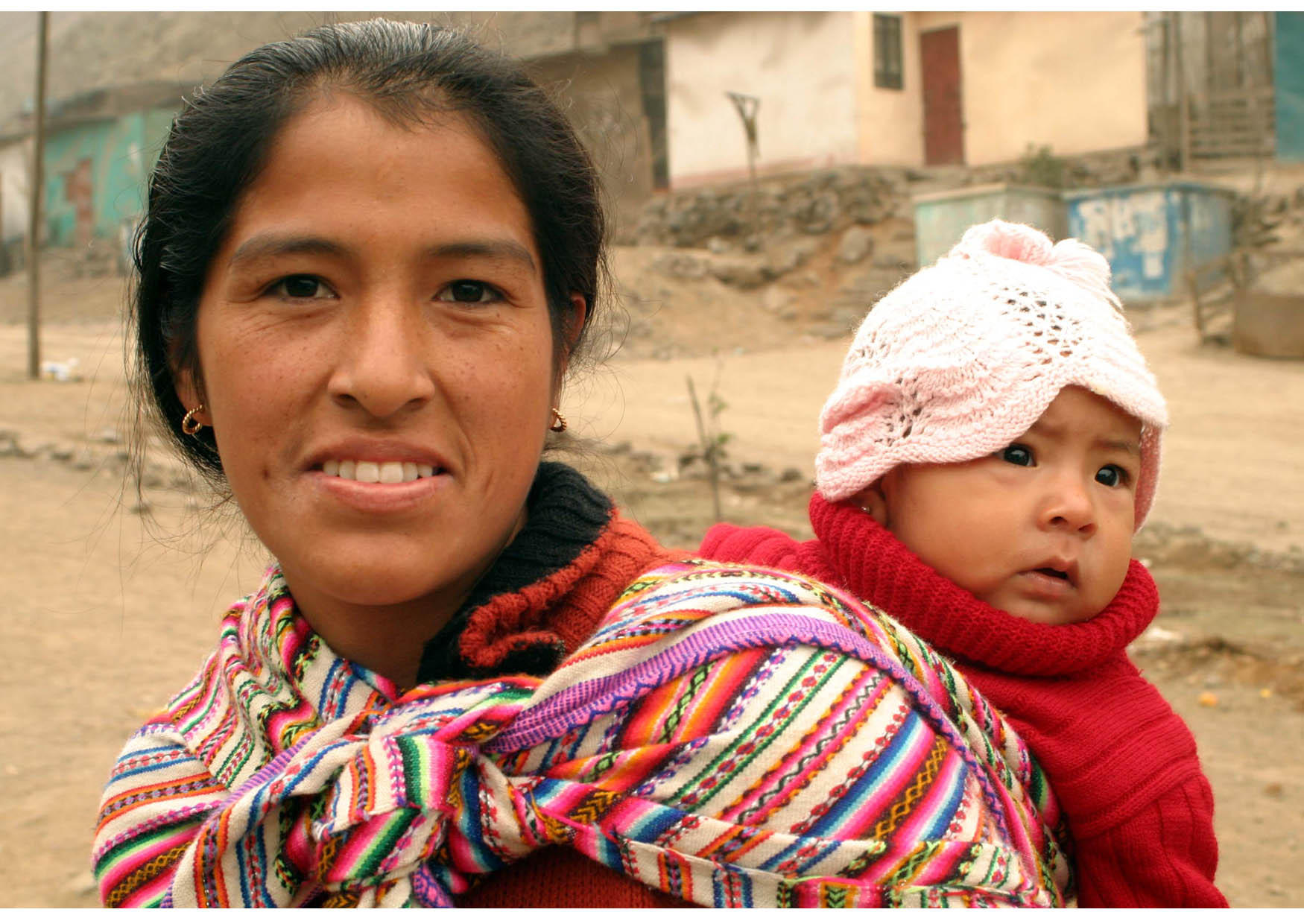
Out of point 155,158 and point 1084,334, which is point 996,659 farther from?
point 155,158

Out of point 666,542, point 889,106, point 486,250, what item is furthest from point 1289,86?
point 486,250

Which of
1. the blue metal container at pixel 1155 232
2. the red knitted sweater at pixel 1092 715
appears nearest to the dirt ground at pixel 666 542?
the red knitted sweater at pixel 1092 715

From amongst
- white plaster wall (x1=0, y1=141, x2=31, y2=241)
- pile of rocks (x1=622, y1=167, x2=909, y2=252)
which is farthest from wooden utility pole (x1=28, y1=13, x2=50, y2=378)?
white plaster wall (x1=0, y1=141, x2=31, y2=241)

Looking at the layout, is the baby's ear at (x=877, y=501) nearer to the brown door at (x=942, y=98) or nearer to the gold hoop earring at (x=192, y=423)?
the gold hoop earring at (x=192, y=423)

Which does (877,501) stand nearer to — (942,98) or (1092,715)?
(1092,715)

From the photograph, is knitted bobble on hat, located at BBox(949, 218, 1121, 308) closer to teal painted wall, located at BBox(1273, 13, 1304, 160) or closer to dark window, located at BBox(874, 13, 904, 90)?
teal painted wall, located at BBox(1273, 13, 1304, 160)

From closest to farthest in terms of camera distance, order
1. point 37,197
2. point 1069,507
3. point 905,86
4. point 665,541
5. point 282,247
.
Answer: point 282,247, point 1069,507, point 665,541, point 37,197, point 905,86

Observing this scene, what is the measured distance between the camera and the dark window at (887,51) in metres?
21.8

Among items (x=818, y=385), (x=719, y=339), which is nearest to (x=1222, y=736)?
(x=818, y=385)

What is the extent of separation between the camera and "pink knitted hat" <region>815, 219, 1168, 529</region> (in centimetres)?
176

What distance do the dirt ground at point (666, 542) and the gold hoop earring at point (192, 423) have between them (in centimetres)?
41

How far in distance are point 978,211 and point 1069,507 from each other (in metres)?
16.3

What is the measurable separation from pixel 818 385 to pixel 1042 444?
11.9 meters

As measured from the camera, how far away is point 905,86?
22219 mm
